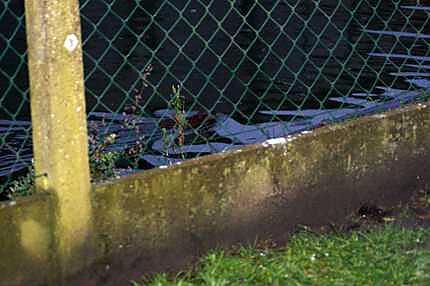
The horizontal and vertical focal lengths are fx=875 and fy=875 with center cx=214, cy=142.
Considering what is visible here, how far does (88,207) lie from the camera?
3.09 m

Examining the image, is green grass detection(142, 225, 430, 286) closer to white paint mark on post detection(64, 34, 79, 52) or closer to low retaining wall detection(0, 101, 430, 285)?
low retaining wall detection(0, 101, 430, 285)

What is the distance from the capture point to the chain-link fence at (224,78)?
5.29m

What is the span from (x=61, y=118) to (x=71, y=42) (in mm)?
264

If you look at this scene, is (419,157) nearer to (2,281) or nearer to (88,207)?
(88,207)

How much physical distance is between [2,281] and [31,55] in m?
0.76

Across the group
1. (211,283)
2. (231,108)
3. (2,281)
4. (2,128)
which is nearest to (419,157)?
(211,283)

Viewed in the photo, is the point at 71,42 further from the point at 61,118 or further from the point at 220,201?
the point at 220,201

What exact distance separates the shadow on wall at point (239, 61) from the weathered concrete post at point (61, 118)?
2.82m

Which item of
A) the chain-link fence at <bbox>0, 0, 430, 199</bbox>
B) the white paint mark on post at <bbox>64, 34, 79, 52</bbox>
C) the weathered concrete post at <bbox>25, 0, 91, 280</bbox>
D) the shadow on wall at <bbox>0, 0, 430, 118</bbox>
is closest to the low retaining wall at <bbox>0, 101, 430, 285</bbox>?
the weathered concrete post at <bbox>25, 0, 91, 280</bbox>

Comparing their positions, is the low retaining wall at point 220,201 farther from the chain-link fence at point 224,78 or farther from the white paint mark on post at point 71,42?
the chain-link fence at point 224,78

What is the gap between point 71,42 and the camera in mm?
3004

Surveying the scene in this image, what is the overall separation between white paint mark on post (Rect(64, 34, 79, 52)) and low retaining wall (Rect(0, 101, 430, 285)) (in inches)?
19.7

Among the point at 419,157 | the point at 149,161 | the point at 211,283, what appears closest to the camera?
the point at 211,283

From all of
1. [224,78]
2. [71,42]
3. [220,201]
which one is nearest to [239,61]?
[224,78]
